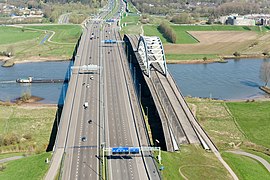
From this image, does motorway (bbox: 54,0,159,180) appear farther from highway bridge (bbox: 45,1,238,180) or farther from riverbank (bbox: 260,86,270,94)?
riverbank (bbox: 260,86,270,94)

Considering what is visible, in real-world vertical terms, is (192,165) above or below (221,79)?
above

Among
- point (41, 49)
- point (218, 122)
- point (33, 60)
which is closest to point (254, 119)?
point (218, 122)

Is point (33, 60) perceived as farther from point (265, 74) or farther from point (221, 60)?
point (265, 74)

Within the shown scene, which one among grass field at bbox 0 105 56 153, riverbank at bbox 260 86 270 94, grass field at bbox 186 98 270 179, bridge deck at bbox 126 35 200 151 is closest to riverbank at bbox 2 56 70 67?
grass field at bbox 0 105 56 153

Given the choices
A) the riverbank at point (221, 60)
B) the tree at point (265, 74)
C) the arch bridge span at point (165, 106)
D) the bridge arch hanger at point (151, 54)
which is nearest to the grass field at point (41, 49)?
the riverbank at point (221, 60)

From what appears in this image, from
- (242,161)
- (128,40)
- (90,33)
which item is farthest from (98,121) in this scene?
(90,33)

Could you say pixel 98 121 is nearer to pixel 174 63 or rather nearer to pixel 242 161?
pixel 242 161
